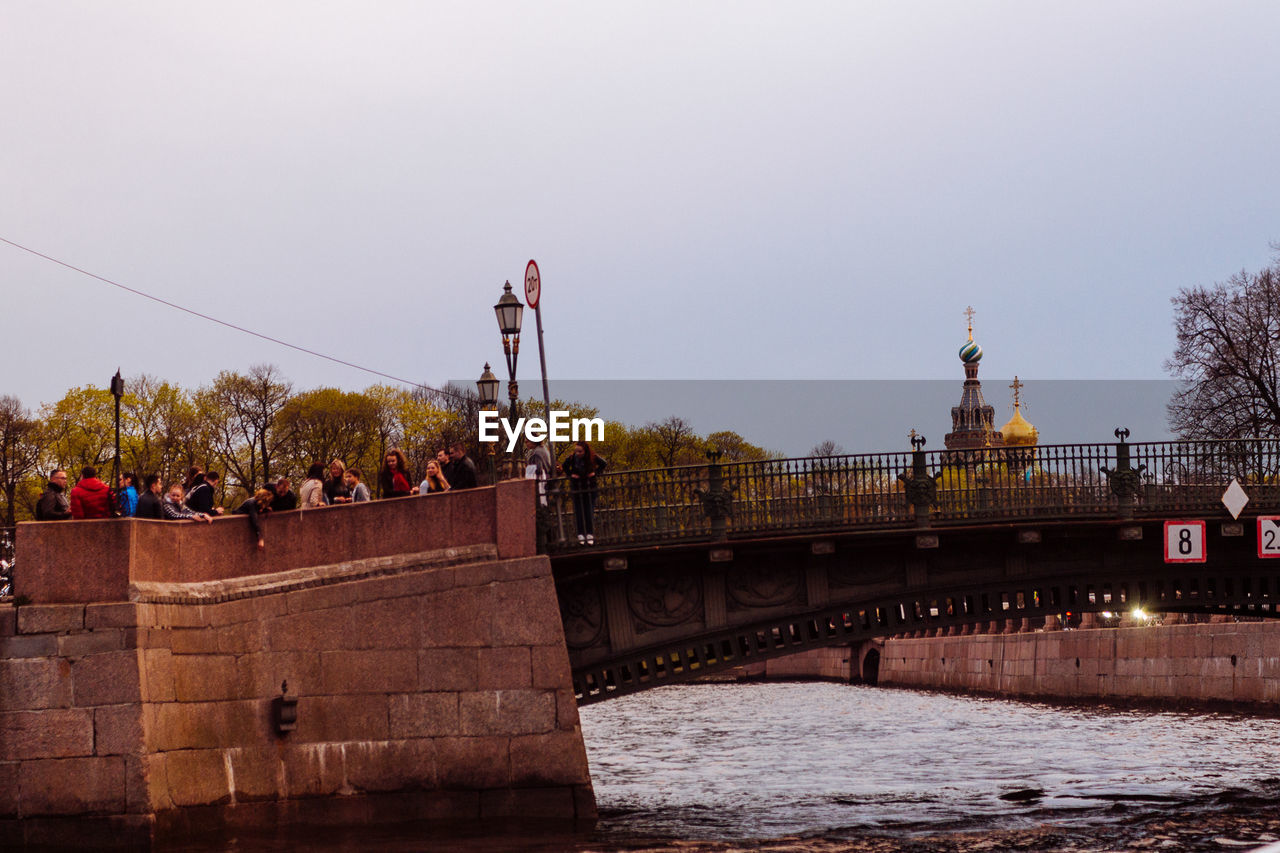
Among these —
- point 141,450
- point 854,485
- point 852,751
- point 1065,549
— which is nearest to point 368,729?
Result: point 854,485

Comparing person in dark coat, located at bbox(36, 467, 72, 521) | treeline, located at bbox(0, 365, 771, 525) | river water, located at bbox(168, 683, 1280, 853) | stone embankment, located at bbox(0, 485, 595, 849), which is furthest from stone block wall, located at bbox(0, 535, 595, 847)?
treeline, located at bbox(0, 365, 771, 525)

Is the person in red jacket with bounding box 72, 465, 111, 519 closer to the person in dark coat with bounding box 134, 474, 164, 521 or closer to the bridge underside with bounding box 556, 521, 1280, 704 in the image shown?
the person in dark coat with bounding box 134, 474, 164, 521

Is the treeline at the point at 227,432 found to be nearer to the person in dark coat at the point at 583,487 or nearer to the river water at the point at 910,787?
the river water at the point at 910,787

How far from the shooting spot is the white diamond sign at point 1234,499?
2109 cm

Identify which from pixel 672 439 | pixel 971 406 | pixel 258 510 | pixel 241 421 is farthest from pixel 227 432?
pixel 971 406

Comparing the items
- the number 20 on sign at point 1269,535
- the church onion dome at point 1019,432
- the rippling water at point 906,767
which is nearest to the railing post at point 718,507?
the rippling water at point 906,767

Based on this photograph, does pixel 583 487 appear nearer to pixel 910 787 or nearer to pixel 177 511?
pixel 177 511

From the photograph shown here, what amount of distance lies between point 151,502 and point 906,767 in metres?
16.2

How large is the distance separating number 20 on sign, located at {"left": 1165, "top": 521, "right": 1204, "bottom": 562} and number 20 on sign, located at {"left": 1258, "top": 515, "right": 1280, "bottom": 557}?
0.78m

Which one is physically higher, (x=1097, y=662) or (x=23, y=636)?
(x=23, y=636)

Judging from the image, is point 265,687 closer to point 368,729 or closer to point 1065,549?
point 368,729

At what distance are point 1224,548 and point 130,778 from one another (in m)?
14.5

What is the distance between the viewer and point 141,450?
60406mm

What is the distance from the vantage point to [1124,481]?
69.4ft
